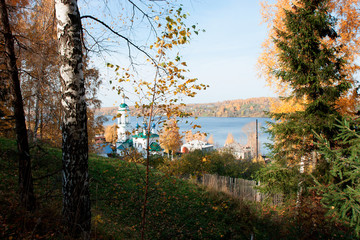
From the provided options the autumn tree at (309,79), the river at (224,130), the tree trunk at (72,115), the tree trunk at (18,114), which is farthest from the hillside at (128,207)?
the autumn tree at (309,79)

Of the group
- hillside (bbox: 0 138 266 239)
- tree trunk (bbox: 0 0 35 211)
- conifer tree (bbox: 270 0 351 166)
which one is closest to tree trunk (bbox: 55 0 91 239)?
hillside (bbox: 0 138 266 239)

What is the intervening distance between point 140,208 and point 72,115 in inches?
190

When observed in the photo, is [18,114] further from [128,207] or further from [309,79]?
[309,79]

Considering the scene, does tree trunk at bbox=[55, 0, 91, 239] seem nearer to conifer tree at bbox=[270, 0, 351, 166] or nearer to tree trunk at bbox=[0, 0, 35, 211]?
tree trunk at bbox=[0, 0, 35, 211]

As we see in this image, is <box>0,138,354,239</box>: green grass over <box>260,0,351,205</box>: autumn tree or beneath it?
beneath

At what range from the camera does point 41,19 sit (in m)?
4.04

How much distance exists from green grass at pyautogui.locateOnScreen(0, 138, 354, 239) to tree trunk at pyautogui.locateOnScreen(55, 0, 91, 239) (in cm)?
85

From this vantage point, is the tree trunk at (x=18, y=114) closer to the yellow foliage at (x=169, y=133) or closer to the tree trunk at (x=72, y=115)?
the tree trunk at (x=72, y=115)

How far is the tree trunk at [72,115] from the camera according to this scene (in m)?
2.51

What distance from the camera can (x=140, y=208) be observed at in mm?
6484

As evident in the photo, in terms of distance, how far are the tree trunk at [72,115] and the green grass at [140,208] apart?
0.85 metres

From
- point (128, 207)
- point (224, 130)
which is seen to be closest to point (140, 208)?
point (128, 207)

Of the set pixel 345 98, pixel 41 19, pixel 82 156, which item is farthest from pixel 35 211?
pixel 345 98

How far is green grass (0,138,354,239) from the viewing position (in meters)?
4.26
